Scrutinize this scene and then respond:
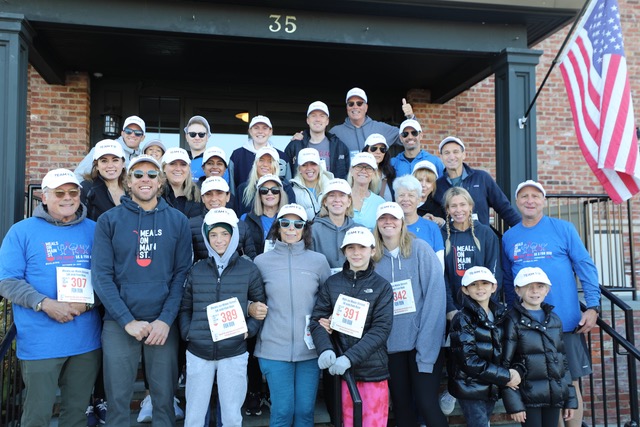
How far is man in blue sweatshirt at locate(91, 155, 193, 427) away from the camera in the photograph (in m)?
3.33

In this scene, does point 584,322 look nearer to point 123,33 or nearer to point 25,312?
point 25,312

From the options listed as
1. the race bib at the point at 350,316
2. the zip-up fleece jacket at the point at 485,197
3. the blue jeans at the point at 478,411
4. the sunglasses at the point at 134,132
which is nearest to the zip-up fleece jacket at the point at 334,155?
the zip-up fleece jacket at the point at 485,197

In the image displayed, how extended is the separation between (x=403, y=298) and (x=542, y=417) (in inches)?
50.5

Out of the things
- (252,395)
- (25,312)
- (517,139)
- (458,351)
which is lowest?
(252,395)

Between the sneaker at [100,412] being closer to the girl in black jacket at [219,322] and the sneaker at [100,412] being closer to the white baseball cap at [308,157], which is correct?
the girl in black jacket at [219,322]

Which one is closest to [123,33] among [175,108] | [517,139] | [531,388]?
[175,108]

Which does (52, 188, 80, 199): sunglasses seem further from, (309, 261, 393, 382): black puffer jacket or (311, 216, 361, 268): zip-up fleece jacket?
(309, 261, 393, 382): black puffer jacket

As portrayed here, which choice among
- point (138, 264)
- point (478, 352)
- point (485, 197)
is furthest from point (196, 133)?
point (478, 352)

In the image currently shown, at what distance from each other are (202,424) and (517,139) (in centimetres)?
465

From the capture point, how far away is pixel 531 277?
12.4ft

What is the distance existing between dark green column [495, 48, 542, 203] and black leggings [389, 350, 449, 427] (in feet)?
10.2

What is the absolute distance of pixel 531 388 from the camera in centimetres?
362

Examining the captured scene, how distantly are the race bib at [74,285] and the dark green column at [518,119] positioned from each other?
460 centimetres

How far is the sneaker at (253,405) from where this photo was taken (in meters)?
4.10
